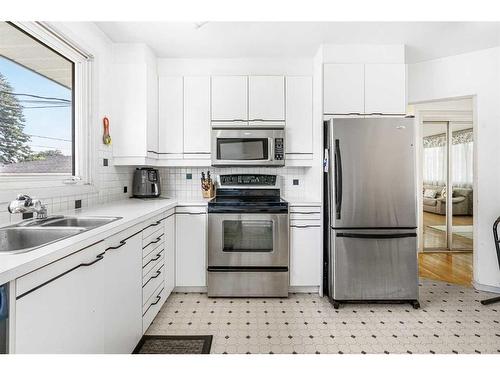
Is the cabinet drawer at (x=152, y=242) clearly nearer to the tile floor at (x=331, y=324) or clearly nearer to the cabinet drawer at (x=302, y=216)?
the tile floor at (x=331, y=324)

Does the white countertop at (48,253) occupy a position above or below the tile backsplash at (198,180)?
below

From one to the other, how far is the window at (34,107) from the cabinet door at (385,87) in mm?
2542

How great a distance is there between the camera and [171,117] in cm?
294

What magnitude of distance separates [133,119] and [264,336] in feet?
7.09

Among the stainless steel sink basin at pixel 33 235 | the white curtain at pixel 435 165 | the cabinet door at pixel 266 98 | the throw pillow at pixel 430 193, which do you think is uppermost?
the cabinet door at pixel 266 98

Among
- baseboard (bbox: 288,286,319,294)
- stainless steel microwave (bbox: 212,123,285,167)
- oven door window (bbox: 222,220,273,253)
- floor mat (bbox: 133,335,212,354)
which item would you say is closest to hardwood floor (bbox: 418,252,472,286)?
baseboard (bbox: 288,286,319,294)

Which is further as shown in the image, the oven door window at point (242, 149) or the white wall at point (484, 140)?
the oven door window at point (242, 149)

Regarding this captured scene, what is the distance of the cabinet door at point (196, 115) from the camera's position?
290 cm

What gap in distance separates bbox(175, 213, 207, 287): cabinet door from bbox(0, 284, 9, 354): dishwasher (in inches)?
73.0

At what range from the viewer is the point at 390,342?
1930 millimetres

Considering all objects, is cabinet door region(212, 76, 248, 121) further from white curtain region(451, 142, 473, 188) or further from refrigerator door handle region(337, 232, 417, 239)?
white curtain region(451, 142, 473, 188)

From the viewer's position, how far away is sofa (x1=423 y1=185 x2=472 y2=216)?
4766 millimetres

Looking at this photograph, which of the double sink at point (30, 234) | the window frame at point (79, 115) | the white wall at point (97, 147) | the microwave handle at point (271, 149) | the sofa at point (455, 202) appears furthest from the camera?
the sofa at point (455, 202)

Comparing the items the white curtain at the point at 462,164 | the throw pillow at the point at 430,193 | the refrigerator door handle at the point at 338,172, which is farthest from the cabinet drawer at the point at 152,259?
the throw pillow at the point at 430,193
